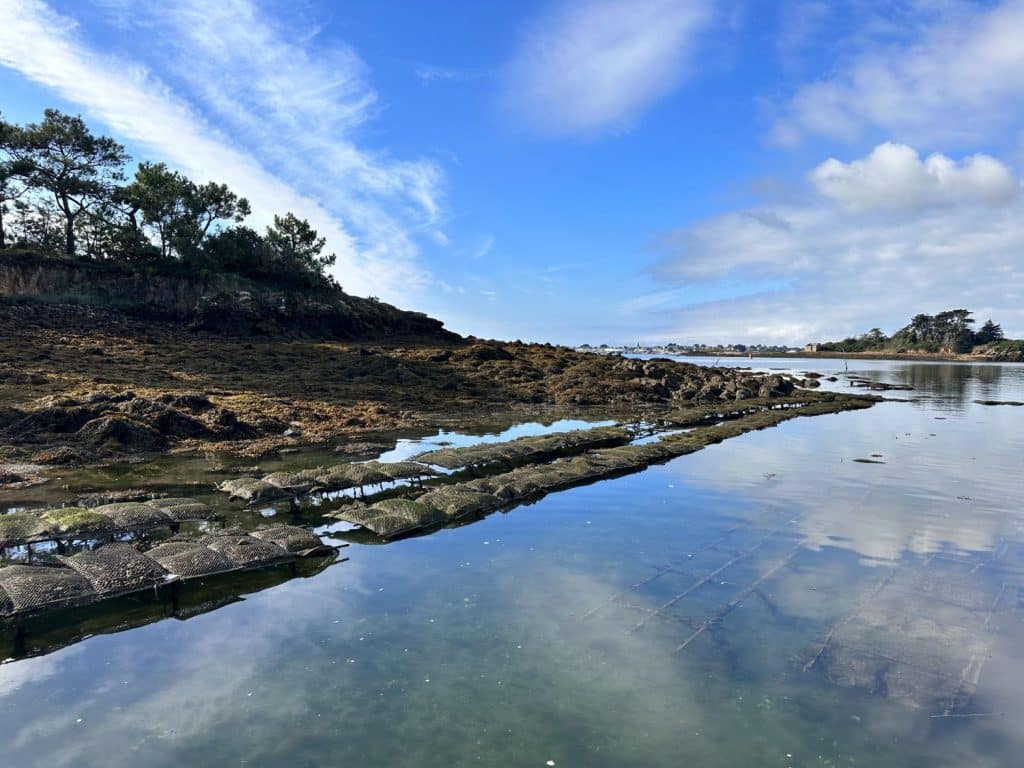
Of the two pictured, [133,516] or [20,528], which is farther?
[133,516]

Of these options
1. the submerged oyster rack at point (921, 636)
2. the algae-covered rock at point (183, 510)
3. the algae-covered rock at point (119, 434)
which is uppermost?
the algae-covered rock at point (119, 434)

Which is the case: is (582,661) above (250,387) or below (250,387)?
below

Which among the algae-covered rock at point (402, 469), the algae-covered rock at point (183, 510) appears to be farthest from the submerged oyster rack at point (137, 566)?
the algae-covered rock at point (402, 469)

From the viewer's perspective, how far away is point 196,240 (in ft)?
163

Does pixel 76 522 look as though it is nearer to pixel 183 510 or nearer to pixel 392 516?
pixel 183 510

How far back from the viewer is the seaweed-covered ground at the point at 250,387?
19031 mm

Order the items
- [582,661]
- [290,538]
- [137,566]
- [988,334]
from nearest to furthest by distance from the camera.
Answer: [582,661] < [137,566] < [290,538] < [988,334]

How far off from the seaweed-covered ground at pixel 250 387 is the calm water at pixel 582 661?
1092cm

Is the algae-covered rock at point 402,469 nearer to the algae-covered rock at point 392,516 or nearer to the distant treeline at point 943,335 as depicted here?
the algae-covered rock at point 392,516

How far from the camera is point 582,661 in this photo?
7426 millimetres

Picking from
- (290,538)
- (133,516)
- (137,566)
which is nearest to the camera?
(137,566)

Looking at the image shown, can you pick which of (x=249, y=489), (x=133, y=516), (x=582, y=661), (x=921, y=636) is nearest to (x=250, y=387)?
(x=249, y=489)

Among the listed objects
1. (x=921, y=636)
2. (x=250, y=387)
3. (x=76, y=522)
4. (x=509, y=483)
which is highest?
(x=250, y=387)

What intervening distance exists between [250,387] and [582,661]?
84.7 feet
